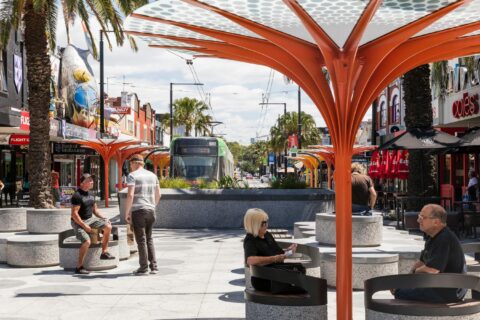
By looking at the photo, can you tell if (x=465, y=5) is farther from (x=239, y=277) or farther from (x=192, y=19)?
(x=239, y=277)

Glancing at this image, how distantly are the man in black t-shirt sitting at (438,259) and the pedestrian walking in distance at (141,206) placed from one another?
5117 mm

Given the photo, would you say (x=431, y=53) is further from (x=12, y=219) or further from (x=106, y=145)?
(x=106, y=145)

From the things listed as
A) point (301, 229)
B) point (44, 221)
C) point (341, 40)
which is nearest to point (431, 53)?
point (341, 40)

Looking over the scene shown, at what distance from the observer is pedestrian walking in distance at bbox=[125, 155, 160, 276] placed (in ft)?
31.6

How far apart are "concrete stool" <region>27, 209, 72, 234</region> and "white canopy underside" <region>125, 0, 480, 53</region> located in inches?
311

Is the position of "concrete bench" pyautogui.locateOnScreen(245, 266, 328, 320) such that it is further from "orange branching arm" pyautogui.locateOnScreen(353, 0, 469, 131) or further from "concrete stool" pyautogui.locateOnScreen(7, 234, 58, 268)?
"concrete stool" pyautogui.locateOnScreen(7, 234, 58, 268)

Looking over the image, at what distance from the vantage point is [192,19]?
6.41m

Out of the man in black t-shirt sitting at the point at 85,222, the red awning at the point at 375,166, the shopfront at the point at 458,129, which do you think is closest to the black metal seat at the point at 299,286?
the man in black t-shirt sitting at the point at 85,222

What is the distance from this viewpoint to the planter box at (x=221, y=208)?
18156 mm

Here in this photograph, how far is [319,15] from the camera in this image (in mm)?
5762

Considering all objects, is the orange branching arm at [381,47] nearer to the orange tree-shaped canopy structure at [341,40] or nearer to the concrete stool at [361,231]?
the orange tree-shaped canopy structure at [341,40]

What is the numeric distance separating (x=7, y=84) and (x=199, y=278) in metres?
20.9

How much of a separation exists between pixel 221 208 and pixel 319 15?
1286cm

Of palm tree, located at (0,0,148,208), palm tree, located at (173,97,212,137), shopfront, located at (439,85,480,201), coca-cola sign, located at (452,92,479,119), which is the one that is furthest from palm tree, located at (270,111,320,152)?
palm tree, located at (0,0,148,208)
